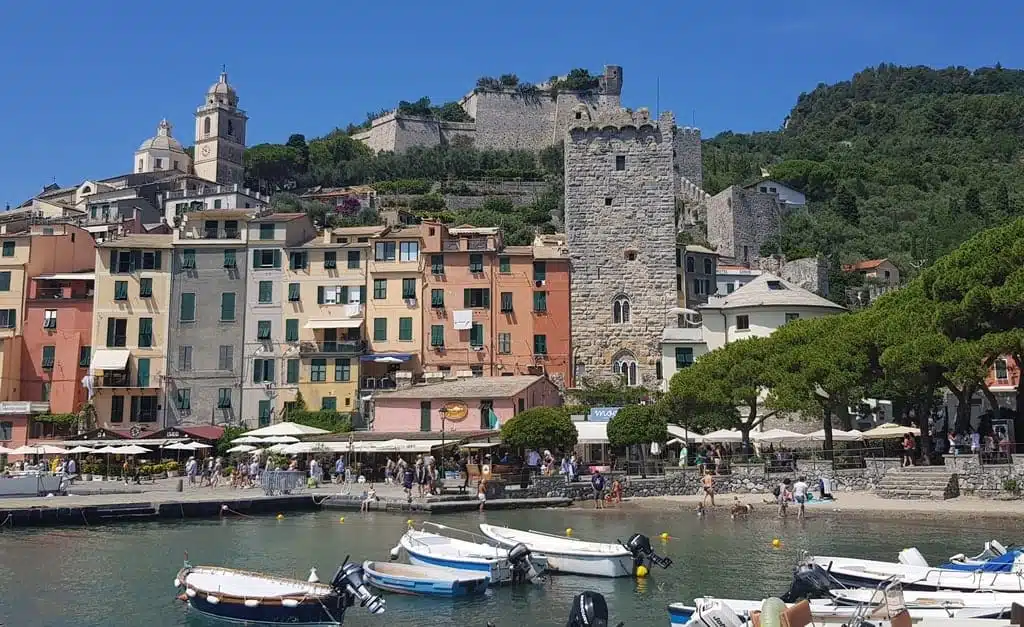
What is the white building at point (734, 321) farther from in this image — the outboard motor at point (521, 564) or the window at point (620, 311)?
the outboard motor at point (521, 564)

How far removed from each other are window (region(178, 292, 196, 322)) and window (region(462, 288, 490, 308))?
1410cm

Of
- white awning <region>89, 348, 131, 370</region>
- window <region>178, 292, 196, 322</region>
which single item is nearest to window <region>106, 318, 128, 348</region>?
white awning <region>89, 348, 131, 370</region>

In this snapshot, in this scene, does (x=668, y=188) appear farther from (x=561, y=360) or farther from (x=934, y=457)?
(x=934, y=457)

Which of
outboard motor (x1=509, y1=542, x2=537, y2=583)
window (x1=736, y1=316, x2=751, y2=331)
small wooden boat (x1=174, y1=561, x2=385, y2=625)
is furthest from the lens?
window (x1=736, y1=316, x2=751, y2=331)

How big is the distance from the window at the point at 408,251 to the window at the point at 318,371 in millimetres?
6814

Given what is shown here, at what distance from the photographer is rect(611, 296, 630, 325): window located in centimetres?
5144

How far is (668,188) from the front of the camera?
173 feet

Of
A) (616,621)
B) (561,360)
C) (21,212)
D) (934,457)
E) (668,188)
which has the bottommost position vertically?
(616,621)

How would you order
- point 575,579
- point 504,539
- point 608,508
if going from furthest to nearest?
1. point 608,508
2. point 504,539
3. point 575,579

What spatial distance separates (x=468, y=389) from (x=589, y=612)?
3028cm

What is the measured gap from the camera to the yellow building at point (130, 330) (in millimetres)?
49750

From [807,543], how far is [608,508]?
10260 mm

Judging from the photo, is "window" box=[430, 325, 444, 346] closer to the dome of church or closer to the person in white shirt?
the person in white shirt

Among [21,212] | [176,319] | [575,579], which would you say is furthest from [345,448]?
[21,212]
